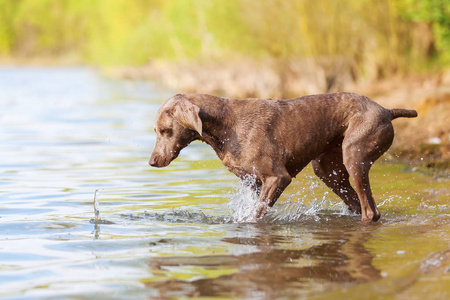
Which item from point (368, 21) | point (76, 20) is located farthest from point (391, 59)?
point (76, 20)

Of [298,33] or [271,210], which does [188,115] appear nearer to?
[271,210]

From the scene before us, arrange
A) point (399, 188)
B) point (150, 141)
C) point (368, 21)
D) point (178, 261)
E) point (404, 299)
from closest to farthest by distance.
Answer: point (404, 299)
point (178, 261)
point (399, 188)
point (150, 141)
point (368, 21)

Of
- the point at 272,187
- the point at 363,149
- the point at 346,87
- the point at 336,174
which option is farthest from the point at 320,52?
the point at 272,187

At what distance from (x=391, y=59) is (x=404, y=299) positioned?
76.9 ft

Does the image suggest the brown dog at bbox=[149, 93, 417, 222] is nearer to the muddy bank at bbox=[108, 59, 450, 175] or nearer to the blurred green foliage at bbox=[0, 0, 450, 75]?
the muddy bank at bbox=[108, 59, 450, 175]

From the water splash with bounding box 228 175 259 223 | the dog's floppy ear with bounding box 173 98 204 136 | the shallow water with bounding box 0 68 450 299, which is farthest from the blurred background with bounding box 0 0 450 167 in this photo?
the dog's floppy ear with bounding box 173 98 204 136

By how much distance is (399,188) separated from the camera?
10266mm

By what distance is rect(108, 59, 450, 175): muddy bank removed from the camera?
44.5ft

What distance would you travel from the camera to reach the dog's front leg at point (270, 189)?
303 inches

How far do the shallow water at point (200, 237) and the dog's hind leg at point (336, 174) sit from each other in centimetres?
18

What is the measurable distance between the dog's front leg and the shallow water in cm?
22

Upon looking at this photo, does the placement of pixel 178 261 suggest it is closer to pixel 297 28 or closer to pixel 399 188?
pixel 399 188

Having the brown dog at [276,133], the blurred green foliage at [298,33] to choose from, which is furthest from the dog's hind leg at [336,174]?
Answer: the blurred green foliage at [298,33]

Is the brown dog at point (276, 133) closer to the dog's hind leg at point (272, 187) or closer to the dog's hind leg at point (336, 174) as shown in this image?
the dog's hind leg at point (272, 187)
